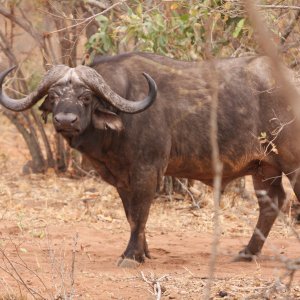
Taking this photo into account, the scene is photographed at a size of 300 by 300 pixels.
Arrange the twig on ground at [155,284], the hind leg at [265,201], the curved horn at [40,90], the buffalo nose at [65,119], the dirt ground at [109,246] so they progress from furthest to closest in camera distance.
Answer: the hind leg at [265,201], the curved horn at [40,90], the buffalo nose at [65,119], the dirt ground at [109,246], the twig on ground at [155,284]

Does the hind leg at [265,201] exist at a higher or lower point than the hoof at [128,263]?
higher

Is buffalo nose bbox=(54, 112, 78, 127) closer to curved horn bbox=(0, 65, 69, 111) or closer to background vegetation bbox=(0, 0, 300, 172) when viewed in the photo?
curved horn bbox=(0, 65, 69, 111)

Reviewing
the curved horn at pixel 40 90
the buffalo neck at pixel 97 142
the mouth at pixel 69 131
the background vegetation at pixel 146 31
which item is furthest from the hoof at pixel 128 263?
the background vegetation at pixel 146 31

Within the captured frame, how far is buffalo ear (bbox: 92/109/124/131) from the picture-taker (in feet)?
21.8

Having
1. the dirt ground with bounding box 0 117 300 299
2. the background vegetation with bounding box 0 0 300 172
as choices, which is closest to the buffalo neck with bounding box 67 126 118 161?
the dirt ground with bounding box 0 117 300 299

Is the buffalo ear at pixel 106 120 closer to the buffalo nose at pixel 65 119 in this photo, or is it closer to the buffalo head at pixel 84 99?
the buffalo head at pixel 84 99

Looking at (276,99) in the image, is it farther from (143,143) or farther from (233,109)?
(143,143)

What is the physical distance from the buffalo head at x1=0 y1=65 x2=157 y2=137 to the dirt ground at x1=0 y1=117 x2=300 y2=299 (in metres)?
1.07

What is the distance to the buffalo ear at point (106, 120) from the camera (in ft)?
21.8

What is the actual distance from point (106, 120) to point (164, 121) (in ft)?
1.72

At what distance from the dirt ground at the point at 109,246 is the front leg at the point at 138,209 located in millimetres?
122

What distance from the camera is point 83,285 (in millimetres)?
5609

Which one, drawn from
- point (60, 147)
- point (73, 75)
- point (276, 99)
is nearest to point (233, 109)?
point (276, 99)

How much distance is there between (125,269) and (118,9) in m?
3.86
